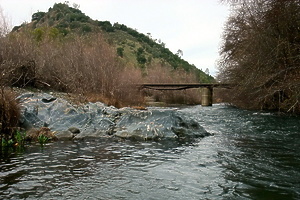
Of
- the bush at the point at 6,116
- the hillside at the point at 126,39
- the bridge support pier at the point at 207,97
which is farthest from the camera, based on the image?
the hillside at the point at 126,39

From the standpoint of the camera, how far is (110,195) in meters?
4.79

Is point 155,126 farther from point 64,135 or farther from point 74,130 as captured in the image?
point 64,135

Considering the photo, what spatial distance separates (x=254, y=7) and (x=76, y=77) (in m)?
10.7

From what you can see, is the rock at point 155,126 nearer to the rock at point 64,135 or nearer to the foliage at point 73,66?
the rock at point 64,135

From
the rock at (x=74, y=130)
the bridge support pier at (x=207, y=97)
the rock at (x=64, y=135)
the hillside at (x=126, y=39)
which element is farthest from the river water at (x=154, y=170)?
the hillside at (x=126, y=39)

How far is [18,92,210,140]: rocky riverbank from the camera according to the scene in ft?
34.7

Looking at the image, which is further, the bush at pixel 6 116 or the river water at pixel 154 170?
the bush at pixel 6 116

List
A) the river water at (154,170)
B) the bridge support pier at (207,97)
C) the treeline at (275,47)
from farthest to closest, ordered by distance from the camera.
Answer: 1. the bridge support pier at (207,97)
2. the treeline at (275,47)
3. the river water at (154,170)

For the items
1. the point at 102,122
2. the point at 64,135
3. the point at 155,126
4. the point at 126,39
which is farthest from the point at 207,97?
the point at 126,39

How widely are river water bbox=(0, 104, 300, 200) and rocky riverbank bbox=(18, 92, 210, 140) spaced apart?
0.87 metres

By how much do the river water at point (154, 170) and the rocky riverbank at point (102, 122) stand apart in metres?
0.87

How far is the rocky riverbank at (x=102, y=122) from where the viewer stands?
1056 centimetres

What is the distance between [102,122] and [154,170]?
5.50 m

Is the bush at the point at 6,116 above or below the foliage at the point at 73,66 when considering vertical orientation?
below
